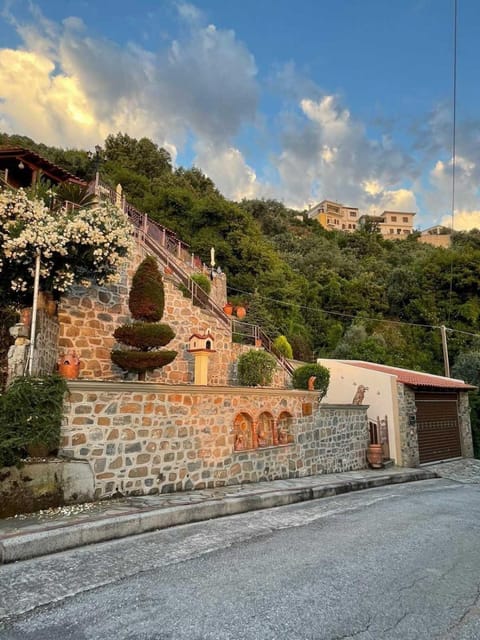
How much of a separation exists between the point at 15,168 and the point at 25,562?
1430cm

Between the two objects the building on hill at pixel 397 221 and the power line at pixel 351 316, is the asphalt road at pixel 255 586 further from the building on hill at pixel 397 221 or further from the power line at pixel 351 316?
the building on hill at pixel 397 221

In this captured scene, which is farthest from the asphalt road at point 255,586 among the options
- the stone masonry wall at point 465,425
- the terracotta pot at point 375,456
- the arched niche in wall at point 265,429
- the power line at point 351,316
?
the power line at point 351,316

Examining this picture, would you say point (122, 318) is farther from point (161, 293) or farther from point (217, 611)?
point (217, 611)

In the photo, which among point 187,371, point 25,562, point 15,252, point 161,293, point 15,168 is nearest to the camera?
point 25,562

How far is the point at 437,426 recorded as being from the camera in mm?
14617

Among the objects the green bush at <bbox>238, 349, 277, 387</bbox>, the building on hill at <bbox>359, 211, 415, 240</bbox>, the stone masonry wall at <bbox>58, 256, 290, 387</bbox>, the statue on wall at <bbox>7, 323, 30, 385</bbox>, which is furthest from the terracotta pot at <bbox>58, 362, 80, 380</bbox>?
the building on hill at <bbox>359, 211, 415, 240</bbox>

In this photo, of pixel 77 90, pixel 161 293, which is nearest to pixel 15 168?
pixel 77 90

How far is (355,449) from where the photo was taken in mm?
11336

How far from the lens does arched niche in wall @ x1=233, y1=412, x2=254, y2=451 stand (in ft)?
25.4

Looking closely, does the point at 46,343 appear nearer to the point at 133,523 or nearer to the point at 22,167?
the point at 133,523

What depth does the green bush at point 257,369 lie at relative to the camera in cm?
1135

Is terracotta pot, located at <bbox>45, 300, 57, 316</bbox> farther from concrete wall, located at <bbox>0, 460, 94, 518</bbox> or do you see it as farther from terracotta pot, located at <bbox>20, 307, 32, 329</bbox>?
concrete wall, located at <bbox>0, 460, 94, 518</bbox>

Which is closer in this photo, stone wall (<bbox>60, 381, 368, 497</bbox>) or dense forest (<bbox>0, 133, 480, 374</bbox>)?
stone wall (<bbox>60, 381, 368, 497</bbox>)

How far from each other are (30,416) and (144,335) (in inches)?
138
